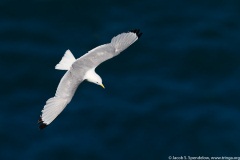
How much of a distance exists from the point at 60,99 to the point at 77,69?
2.57 feet

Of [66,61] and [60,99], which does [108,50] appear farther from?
[60,99]

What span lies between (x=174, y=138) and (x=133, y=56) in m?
2.17

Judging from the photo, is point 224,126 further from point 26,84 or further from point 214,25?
point 26,84

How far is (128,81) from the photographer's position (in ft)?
52.6

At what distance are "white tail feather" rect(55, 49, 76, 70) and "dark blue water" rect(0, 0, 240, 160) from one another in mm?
746

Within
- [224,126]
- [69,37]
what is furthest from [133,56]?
[224,126]

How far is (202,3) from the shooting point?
17500 mm

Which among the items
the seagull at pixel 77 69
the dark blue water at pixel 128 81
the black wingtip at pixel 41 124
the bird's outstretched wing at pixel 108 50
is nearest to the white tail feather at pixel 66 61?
the seagull at pixel 77 69

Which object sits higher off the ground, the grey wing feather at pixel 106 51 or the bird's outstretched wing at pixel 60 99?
the grey wing feather at pixel 106 51

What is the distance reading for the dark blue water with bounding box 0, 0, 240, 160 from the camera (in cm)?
1510

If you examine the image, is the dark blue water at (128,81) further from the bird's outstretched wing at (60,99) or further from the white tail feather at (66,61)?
the bird's outstretched wing at (60,99)

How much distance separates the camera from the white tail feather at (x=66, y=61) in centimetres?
1516

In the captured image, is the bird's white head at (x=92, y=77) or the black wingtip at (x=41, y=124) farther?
the bird's white head at (x=92, y=77)

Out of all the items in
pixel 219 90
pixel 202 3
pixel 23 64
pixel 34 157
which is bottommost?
pixel 34 157
